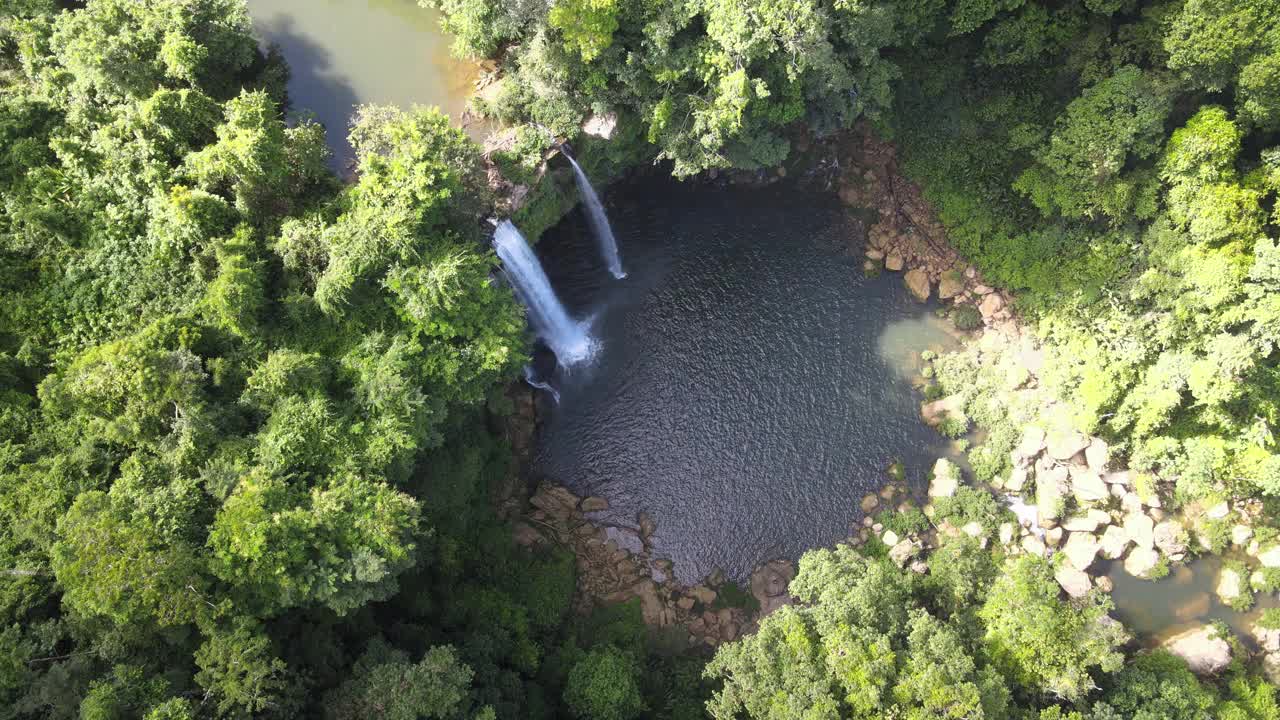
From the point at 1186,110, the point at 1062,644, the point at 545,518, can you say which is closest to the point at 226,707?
the point at 545,518

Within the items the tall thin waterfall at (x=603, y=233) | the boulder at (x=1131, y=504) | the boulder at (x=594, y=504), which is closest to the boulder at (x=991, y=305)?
the boulder at (x=1131, y=504)

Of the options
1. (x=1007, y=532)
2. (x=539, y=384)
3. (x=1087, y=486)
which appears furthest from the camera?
(x=539, y=384)

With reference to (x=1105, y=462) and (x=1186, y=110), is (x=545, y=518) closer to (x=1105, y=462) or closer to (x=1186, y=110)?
(x=1105, y=462)

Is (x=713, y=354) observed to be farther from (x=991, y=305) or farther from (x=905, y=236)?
(x=991, y=305)

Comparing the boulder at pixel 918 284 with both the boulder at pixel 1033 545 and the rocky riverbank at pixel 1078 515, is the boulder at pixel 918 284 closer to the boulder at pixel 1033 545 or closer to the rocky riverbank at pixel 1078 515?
the rocky riverbank at pixel 1078 515

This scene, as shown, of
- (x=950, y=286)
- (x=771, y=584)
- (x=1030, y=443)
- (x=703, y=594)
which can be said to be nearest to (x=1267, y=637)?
(x=1030, y=443)

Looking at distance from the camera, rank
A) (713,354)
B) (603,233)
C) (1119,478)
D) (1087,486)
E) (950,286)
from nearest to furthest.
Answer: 1. (1087,486)
2. (1119,478)
3. (713,354)
4. (603,233)
5. (950,286)
